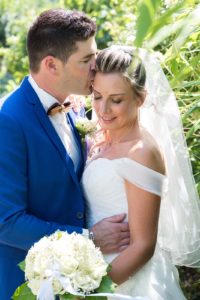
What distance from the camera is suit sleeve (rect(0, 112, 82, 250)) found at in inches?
103

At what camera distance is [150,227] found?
2.60 m

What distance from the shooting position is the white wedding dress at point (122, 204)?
265 cm

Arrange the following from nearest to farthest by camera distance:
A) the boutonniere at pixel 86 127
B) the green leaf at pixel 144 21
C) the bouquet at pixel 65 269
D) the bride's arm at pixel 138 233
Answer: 1. the green leaf at pixel 144 21
2. the bouquet at pixel 65 269
3. the bride's arm at pixel 138 233
4. the boutonniere at pixel 86 127

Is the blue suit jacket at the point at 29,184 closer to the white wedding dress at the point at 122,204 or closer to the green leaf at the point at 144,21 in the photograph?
the white wedding dress at the point at 122,204

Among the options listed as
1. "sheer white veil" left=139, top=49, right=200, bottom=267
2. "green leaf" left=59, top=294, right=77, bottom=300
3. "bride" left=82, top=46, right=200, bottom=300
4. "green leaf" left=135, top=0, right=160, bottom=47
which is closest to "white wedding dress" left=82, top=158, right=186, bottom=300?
"bride" left=82, top=46, right=200, bottom=300

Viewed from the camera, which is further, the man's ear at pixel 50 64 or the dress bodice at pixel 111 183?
the man's ear at pixel 50 64

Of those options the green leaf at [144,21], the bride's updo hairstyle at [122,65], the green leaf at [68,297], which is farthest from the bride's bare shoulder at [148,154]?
the green leaf at [144,21]

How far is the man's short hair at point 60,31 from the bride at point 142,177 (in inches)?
7.0

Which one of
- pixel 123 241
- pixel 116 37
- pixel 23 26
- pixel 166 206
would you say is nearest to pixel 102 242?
pixel 123 241

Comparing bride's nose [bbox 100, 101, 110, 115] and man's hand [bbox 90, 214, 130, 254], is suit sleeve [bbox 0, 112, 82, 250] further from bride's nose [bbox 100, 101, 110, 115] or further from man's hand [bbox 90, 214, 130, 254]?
bride's nose [bbox 100, 101, 110, 115]

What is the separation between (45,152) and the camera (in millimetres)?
2758

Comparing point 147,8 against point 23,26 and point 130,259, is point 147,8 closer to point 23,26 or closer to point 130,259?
point 130,259

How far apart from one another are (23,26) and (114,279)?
19.1ft

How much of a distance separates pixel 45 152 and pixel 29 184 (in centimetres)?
17
